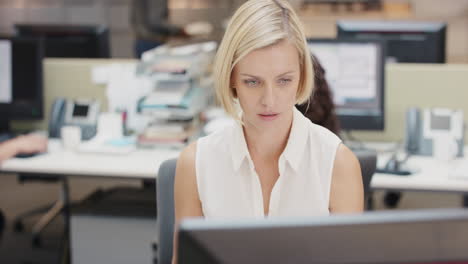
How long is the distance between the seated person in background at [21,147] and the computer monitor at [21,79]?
41 cm

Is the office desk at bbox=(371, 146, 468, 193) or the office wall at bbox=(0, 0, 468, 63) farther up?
the office wall at bbox=(0, 0, 468, 63)

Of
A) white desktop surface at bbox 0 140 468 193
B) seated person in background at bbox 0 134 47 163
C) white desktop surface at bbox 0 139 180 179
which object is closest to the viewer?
white desktop surface at bbox 0 140 468 193

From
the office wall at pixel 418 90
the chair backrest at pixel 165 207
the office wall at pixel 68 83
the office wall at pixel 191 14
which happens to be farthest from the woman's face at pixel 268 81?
the office wall at pixel 191 14

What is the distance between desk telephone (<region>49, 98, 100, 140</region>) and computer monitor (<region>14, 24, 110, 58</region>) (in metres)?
0.52

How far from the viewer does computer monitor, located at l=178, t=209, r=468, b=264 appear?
0.58 meters

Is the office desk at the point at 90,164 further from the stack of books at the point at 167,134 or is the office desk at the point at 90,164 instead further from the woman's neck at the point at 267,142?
the woman's neck at the point at 267,142

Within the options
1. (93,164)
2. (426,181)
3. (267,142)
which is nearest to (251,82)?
(267,142)

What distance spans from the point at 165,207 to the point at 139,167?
954 millimetres

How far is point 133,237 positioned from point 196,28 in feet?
13.8

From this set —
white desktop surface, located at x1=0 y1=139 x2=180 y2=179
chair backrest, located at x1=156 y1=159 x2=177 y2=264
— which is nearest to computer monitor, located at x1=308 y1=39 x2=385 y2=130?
white desktop surface, located at x1=0 y1=139 x2=180 y2=179

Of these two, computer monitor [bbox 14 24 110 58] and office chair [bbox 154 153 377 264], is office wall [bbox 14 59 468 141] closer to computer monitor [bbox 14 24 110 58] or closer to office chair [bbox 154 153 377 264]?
computer monitor [bbox 14 24 110 58]

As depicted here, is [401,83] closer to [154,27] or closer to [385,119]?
[385,119]

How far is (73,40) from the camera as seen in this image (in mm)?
3551

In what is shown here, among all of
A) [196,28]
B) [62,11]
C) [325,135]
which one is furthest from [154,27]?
[325,135]
